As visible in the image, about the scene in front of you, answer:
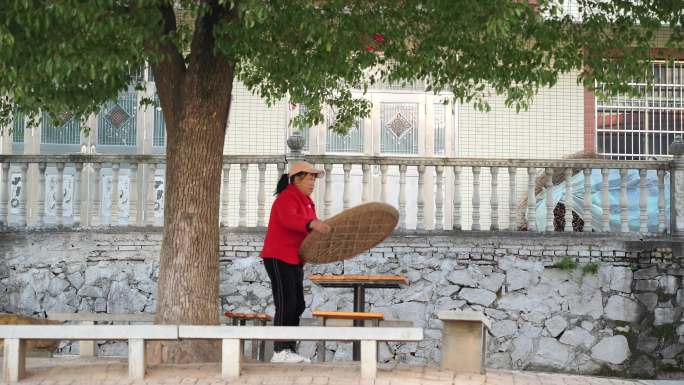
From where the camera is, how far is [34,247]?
514 inches

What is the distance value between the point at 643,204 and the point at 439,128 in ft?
10.9

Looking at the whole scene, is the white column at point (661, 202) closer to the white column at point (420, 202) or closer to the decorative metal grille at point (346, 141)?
the white column at point (420, 202)

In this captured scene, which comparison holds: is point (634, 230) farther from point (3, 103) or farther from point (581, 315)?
point (3, 103)

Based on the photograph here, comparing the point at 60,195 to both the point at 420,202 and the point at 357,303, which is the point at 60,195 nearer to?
the point at 420,202

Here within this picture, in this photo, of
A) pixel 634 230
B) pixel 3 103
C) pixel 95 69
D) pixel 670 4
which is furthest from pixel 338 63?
pixel 634 230

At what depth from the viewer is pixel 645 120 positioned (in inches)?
622

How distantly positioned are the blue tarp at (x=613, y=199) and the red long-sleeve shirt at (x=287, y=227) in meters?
5.46

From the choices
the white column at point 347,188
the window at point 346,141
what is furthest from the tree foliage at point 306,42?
the window at point 346,141

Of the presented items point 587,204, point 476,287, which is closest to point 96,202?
point 476,287

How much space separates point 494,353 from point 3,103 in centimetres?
566

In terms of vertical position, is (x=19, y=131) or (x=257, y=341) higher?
(x=19, y=131)

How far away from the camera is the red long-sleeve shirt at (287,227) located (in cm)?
859

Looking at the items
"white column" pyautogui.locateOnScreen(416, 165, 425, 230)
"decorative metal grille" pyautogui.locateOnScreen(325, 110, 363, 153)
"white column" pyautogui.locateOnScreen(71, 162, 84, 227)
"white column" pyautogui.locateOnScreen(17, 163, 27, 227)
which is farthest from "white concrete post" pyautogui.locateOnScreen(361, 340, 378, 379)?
"decorative metal grille" pyautogui.locateOnScreen(325, 110, 363, 153)

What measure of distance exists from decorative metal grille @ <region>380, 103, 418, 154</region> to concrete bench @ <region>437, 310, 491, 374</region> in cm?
680
